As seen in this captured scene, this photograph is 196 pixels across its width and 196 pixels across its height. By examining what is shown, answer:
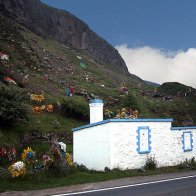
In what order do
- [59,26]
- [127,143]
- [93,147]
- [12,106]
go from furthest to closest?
[59,26]
[12,106]
[93,147]
[127,143]

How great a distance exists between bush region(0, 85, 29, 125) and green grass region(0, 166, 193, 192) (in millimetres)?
7374

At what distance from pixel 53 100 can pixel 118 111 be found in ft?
19.4

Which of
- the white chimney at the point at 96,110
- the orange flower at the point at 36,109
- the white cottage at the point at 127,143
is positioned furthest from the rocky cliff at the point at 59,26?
the white cottage at the point at 127,143

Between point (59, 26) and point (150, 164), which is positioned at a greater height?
point (59, 26)

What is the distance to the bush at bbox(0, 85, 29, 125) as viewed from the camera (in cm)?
2322

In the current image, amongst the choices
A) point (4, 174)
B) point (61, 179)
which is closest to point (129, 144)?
point (61, 179)

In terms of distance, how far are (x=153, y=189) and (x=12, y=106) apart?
13.0 metres

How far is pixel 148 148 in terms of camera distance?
1967 centimetres

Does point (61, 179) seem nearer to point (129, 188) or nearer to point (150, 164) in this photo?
point (129, 188)

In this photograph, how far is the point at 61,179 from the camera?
50.5ft

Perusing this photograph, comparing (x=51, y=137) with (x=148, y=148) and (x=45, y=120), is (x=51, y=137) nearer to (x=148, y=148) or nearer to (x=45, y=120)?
(x=45, y=120)

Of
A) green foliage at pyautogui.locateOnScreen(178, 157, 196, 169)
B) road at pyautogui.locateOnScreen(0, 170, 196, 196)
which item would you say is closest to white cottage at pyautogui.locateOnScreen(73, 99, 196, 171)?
green foliage at pyautogui.locateOnScreen(178, 157, 196, 169)

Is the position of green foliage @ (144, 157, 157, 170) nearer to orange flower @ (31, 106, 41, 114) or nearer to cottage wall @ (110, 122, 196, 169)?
cottage wall @ (110, 122, 196, 169)

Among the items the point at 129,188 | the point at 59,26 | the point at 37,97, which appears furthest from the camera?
the point at 59,26
